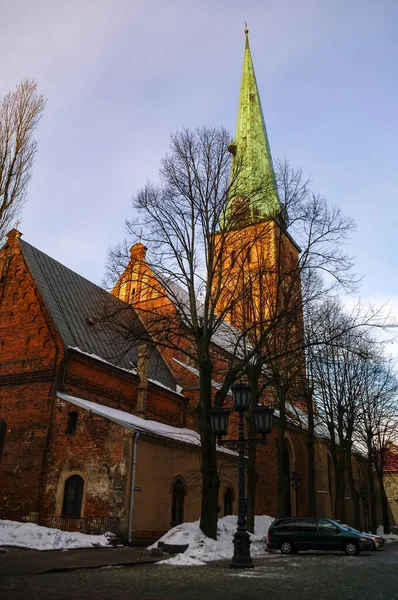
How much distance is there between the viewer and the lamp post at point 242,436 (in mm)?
10141

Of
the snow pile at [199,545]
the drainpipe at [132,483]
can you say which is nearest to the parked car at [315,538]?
the snow pile at [199,545]

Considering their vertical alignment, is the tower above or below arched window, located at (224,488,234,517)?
above

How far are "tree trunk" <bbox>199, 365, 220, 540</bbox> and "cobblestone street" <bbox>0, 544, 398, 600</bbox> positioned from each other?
3.74 meters

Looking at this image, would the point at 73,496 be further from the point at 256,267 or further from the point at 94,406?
the point at 256,267

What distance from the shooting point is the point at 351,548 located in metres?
15.7

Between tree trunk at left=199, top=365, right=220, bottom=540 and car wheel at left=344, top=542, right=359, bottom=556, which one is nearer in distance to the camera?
tree trunk at left=199, top=365, right=220, bottom=540

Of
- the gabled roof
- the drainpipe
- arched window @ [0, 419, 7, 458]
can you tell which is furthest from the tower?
arched window @ [0, 419, 7, 458]

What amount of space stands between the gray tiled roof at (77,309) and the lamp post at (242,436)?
24.3 feet

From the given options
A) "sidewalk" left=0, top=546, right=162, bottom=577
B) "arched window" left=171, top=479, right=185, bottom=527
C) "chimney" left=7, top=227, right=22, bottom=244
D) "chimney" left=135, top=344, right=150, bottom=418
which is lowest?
"sidewalk" left=0, top=546, right=162, bottom=577

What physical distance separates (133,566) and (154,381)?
1290 centimetres

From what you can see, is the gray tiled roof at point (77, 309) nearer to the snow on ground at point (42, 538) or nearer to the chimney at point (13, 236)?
the chimney at point (13, 236)

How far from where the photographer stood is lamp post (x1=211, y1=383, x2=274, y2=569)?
1014 centimetres

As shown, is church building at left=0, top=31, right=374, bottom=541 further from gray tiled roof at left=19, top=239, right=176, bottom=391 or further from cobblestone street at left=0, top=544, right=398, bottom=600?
cobblestone street at left=0, top=544, right=398, bottom=600

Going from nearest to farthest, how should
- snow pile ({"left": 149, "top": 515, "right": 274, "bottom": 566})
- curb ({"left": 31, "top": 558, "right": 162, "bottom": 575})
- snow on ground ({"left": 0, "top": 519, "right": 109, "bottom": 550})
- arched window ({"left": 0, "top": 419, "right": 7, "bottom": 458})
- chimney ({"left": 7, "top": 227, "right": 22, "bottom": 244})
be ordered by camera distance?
curb ({"left": 31, "top": 558, "right": 162, "bottom": 575}) < snow pile ({"left": 149, "top": 515, "right": 274, "bottom": 566}) < snow on ground ({"left": 0, "top": 519, "right": 109, "bottom": 550}) < arched window ({"left": 0, "top": 419, "right": 7, "bottom": 458}) < chimney ({"left": 7, "top": 227, "right": 22, "bottom": 244})
